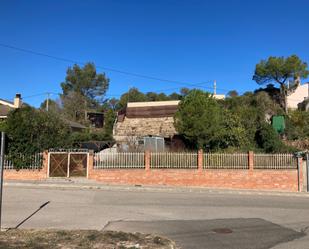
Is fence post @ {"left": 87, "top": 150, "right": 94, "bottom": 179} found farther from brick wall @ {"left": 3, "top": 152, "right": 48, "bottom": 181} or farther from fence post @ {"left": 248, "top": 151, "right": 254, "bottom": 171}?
fence post @ {"left": 248, "top": 151, "right": 254, "bottom": 171}

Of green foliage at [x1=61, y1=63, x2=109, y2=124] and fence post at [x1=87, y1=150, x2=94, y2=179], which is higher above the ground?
green foliage at [x1=61, y1=63, x2=109, y2=124]

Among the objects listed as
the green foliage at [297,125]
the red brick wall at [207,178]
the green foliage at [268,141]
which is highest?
the green foliage at [297,125]

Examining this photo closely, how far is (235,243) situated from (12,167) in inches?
750

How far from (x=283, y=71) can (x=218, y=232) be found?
43.7 m

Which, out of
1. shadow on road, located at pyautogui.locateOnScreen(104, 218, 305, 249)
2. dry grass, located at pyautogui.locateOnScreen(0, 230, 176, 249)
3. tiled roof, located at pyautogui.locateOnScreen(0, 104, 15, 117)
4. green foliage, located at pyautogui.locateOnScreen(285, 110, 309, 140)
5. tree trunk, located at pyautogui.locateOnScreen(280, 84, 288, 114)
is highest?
tree trunk, located at pyautogui.locateOnScreen(280, 84, 288, 114)

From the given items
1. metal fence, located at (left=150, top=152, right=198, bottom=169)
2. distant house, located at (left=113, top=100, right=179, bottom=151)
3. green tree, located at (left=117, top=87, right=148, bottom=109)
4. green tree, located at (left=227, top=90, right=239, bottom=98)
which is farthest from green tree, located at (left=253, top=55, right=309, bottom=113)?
metal fence, located at (left=150, top=152, right=198, bottom=169)

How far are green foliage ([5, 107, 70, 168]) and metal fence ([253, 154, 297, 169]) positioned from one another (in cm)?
1290

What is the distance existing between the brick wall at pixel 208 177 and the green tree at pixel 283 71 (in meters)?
28.3

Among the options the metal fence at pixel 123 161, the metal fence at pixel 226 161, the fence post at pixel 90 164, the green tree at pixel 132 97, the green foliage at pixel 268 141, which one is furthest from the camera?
the green tree at pixel 132 97

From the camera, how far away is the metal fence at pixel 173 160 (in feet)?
→ 75.5

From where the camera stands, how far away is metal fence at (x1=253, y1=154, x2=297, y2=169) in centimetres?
2231

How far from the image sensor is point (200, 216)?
12.2 meters

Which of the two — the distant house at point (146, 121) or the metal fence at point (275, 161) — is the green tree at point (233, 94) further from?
the metal fence at point (275, 161)

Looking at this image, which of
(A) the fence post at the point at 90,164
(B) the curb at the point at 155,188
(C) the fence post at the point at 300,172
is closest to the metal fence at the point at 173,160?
(B) the curb at the point at 155,188
